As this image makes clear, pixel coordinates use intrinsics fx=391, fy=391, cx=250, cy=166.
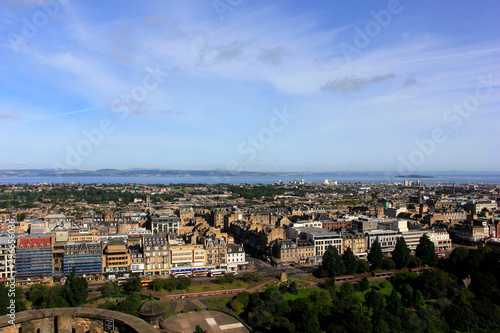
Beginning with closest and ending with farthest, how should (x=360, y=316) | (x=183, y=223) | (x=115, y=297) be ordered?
(x=360, y=316) → (x=115, y=297) → (x=183, y=223)

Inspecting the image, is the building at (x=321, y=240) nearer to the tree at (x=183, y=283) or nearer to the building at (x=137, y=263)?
the tree at (x=183, y=283)

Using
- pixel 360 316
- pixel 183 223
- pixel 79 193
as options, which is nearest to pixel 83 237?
pixel 183 223

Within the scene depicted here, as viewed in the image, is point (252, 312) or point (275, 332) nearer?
point (275, 332)

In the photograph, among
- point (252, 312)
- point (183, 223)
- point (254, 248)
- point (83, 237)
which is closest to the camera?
point (252, 312)

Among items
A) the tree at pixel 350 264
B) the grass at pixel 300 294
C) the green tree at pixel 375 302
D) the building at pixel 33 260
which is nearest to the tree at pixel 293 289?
the grass at pixel 300 294

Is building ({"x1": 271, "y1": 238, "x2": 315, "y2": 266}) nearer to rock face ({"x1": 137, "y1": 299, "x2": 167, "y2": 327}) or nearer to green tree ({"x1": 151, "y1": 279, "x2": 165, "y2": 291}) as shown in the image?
green tree ({"x1": 151, "y1": 279, "x2": 165, "y2": 291})

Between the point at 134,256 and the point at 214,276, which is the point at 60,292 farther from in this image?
the point at 214,276
